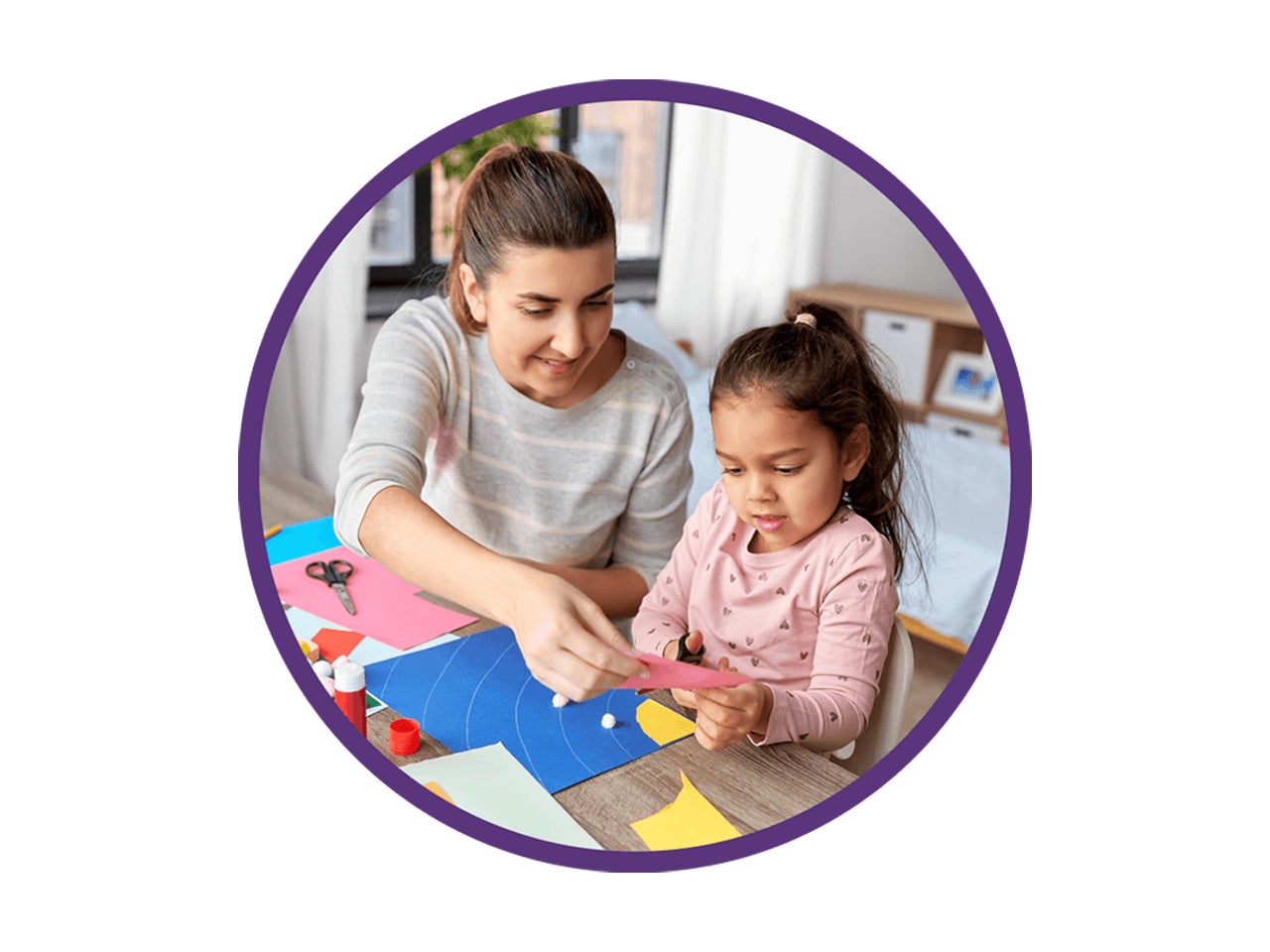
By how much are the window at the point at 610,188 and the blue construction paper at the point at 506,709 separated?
30 cm

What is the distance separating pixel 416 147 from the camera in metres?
0.89

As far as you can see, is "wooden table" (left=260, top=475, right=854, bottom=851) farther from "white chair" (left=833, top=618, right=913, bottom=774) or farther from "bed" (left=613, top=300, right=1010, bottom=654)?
"bed" (left=613, top=300, right=1010, bottom=654)

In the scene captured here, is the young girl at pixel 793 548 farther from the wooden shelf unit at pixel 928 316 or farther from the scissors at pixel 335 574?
the scissors at pixel 335 574

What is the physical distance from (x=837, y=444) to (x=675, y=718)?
0.93ft

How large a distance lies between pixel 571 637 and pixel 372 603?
0.21 metres

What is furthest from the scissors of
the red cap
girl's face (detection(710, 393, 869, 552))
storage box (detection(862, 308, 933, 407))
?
storage box (detection(862, 308, 933, 407))

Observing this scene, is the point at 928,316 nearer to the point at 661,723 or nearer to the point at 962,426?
the point at 962,426

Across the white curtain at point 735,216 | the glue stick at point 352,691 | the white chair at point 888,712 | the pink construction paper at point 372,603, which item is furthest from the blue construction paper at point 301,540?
the white chair at point 888,712

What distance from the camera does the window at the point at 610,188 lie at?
0.87 meters

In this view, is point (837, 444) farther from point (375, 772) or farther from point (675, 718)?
point (375, 772)

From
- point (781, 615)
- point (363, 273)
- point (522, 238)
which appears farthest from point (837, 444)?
point (363, 273)

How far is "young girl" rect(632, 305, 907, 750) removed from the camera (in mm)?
802

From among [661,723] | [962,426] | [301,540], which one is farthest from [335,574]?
[962,426]

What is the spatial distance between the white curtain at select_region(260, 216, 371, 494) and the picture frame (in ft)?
1.63
